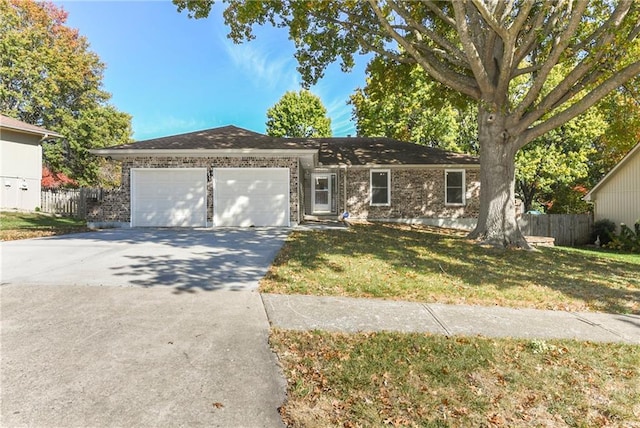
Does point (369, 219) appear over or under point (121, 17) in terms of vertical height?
under

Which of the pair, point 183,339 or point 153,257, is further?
point 153,257

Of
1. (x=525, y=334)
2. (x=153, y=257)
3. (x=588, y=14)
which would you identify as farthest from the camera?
(x=588, y=14)

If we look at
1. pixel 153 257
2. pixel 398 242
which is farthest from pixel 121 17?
pixel 398 242

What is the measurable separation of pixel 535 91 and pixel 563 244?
39.4 feet

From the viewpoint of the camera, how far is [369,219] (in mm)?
17391

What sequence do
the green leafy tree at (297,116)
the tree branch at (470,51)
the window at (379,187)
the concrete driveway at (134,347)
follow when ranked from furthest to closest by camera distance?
1. the green leafy tree at (297,116)
2. the window at (379,187)
3. the tree branch at (470,51)
4. the concrete driveway at (134,347)

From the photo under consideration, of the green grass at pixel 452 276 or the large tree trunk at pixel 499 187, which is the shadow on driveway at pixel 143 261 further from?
the large tree trunk at pixel 499 187

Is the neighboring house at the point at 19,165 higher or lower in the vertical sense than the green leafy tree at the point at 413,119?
lower

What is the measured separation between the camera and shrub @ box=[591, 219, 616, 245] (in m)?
Result: 17.2

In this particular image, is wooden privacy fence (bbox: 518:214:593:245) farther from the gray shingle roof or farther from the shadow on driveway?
the shadow on driveway

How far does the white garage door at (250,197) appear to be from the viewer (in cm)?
1331

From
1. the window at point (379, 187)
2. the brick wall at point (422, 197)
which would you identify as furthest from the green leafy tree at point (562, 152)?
the window at point (379, 187)

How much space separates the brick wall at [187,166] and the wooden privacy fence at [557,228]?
12485 millimetres

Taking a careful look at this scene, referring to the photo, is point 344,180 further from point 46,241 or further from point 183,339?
point 183,339
